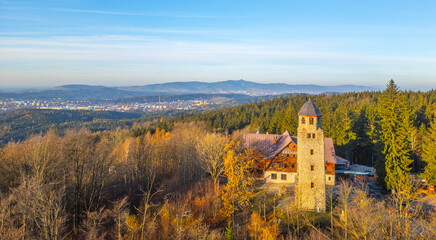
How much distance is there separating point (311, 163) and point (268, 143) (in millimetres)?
14807

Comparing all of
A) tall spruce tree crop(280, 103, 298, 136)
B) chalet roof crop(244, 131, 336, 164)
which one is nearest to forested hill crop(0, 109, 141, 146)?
tall spruce tree crop(280, 103, 298, 136)

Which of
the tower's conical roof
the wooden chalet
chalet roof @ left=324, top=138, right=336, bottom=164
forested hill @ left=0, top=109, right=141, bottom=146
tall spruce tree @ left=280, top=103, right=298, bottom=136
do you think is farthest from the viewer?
forested hill @ left=0, top=109, right=141, bottom=146

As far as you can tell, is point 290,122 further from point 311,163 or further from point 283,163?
point 311,163

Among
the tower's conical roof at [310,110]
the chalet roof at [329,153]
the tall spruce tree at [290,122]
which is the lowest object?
the chalet roof at [329,153]

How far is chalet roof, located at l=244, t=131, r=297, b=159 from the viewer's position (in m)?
43.2

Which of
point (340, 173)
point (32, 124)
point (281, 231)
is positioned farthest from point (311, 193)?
point (32, 124)

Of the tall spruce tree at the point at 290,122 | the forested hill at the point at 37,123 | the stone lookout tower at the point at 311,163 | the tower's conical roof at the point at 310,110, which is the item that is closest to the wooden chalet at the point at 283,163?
the stone lookout tower at the point at 311,163

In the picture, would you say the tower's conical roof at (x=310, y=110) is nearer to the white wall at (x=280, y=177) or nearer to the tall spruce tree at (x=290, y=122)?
the white wall at (x=280, y=177)

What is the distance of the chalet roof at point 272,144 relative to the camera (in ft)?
137

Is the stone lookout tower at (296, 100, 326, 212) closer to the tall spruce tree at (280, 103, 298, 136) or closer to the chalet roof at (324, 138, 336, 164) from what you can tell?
the chalet roof at (324, 138, 336, 164)

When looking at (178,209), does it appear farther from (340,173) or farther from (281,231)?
(340,173)

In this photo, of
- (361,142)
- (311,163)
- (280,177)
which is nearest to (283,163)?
(280,177)

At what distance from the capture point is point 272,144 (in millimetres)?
45188

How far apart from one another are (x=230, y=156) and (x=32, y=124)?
476ft
